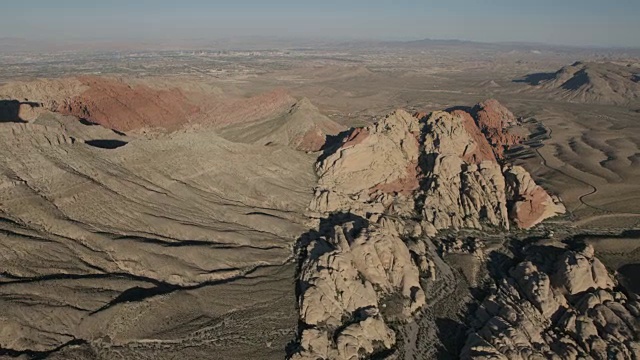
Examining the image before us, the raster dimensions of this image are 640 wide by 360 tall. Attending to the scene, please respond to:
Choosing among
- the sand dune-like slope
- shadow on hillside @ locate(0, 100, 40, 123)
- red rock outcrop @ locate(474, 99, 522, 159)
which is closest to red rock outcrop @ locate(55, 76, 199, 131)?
shadow on hillside @ locate(0, 100, 40, 123)

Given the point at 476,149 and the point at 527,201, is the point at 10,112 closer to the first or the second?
the point at 476,149

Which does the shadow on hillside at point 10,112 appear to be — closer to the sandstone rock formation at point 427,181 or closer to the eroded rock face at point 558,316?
the sandstone rock formation at point 427,181

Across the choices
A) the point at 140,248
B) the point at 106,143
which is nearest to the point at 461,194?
the point at 140,248

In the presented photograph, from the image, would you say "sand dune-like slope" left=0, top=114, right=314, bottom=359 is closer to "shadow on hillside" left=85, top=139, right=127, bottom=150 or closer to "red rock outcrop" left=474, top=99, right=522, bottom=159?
"shadow on hillside" left=85, top=139, right=127, bottom=150

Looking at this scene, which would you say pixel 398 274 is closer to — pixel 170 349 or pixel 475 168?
pixel 170 349

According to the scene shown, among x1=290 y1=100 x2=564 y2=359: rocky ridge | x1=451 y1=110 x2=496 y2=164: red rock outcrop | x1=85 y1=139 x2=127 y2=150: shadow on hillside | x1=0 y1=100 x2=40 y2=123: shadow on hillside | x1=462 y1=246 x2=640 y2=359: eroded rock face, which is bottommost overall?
x1=462 y1=246 x2=640 y2=359: eroded rock face
